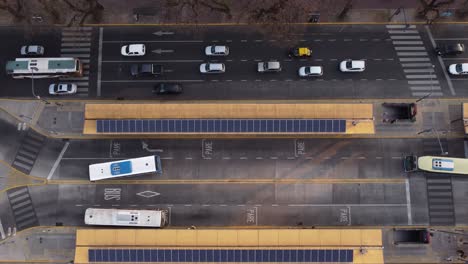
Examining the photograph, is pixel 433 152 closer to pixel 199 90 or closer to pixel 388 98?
A: pixel 388 98

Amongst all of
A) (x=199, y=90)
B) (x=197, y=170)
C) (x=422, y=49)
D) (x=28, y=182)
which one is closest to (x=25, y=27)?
(x=28, y=182)

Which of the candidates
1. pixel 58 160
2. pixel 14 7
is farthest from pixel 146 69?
pixel 14 7

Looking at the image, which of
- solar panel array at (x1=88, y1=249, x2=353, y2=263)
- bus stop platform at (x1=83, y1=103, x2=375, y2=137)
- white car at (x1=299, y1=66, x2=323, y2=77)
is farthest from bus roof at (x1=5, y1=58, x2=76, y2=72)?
white car at (x1=299, y1=66, x2=323, y2=77)

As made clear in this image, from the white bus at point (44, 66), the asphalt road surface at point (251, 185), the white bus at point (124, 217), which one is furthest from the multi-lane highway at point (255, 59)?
the white bus at point (124, 217)

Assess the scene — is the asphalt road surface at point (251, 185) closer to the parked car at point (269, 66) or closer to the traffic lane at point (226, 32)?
the parked car at point (269, 66)

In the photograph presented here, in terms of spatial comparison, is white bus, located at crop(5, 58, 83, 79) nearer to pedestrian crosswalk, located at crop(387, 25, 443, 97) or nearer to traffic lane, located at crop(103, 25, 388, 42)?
traffic lane, located at crop(103, 25, 388, 42)
